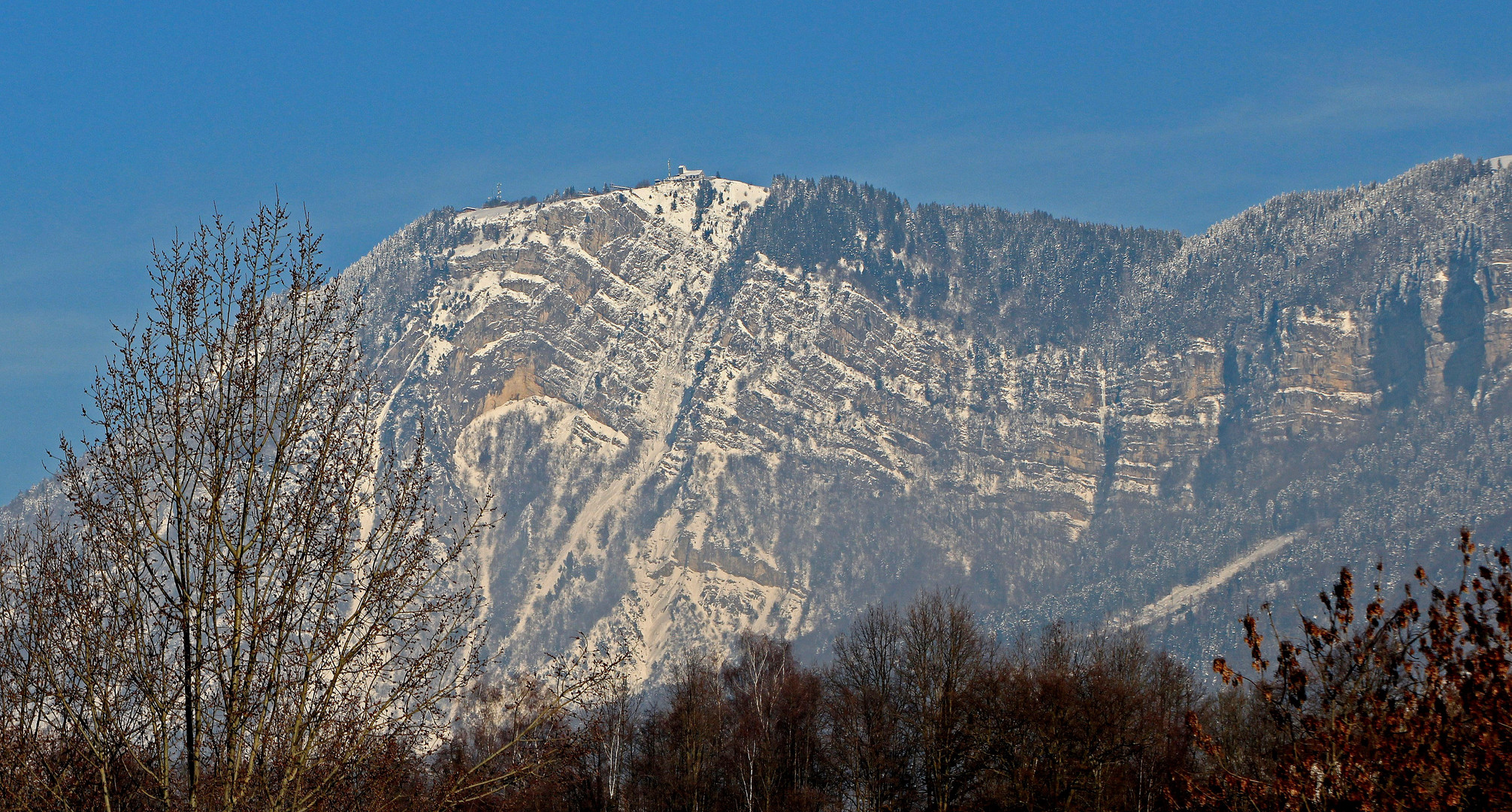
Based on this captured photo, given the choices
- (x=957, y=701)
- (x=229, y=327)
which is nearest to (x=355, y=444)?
(x=229, y=327)

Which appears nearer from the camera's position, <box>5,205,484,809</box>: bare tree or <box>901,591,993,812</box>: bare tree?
<box>5,205,484,809</box>: bare tree

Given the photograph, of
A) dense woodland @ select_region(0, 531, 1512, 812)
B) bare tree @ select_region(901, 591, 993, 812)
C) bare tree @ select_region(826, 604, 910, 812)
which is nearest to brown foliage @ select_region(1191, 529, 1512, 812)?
dense woodland @ select_region(0, 531, 1512, 812)

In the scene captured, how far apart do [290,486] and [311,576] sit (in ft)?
5.46

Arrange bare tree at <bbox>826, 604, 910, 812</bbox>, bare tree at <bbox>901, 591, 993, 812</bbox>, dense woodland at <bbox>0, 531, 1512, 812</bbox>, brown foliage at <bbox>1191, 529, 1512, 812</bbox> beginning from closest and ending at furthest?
1. brown foliage at <bbox>1191, 529, 1512, 812</bbox>
2. dense woodland at <bbox>0, 531, 1512, 812</bbox>
3. bare tree at <bbox>901, 591, 993, 812</bbox>
4. bare tree at <bbox>826, 604, 910, 812</bbox>

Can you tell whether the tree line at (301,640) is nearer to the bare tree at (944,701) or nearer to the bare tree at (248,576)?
the bare tree at (248,576)

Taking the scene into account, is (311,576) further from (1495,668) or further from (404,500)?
(1495,668)

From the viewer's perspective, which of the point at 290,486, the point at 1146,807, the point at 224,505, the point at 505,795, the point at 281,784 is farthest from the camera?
the point at 1146,807

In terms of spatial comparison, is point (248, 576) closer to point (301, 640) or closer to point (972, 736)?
point (301, 640)

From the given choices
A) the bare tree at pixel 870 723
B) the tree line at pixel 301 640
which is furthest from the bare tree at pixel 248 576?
the bare tree at pixel 870 723

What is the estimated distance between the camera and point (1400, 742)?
631 inches

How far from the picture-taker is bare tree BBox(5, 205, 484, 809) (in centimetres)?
1738

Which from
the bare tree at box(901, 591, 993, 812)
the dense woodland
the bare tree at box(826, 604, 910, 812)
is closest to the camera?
the dense woodland

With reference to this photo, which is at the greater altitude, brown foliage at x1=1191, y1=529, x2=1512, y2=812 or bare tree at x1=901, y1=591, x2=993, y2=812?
bare tree at x1=901, y1=591, x2=993, y2=812

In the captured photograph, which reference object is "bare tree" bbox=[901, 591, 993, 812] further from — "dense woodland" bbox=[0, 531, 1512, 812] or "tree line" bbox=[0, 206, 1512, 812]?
"tree line" bbox=[0, 206, 1512, 812]
